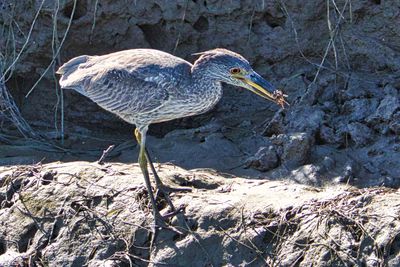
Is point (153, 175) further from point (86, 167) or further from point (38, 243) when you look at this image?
point (38, 243)

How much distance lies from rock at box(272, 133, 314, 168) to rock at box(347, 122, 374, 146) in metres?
0.31

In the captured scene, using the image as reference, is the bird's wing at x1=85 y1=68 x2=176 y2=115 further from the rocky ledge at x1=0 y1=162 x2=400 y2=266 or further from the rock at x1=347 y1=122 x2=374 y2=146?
the rock at x1=347 y1=122 x2=374 y2=146

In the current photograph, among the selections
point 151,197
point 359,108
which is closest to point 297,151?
point 359,108

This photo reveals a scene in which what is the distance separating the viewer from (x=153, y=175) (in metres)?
6.84

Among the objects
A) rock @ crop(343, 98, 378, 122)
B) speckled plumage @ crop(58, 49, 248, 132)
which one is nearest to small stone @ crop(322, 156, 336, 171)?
rock @ crop(343, 98, 378, 122)

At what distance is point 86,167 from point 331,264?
204 cm

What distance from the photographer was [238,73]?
6652mm

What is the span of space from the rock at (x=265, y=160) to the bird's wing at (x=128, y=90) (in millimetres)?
892

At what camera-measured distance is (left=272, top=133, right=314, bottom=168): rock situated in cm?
704

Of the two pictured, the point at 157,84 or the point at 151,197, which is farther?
the point at 157,84

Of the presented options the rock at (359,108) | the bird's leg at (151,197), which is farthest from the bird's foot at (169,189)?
the rock at (359,108)

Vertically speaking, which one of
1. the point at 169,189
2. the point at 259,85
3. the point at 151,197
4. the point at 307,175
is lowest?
the point at 307,175

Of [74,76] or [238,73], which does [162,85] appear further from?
[74,76]

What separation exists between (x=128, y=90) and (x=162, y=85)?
25 cm
